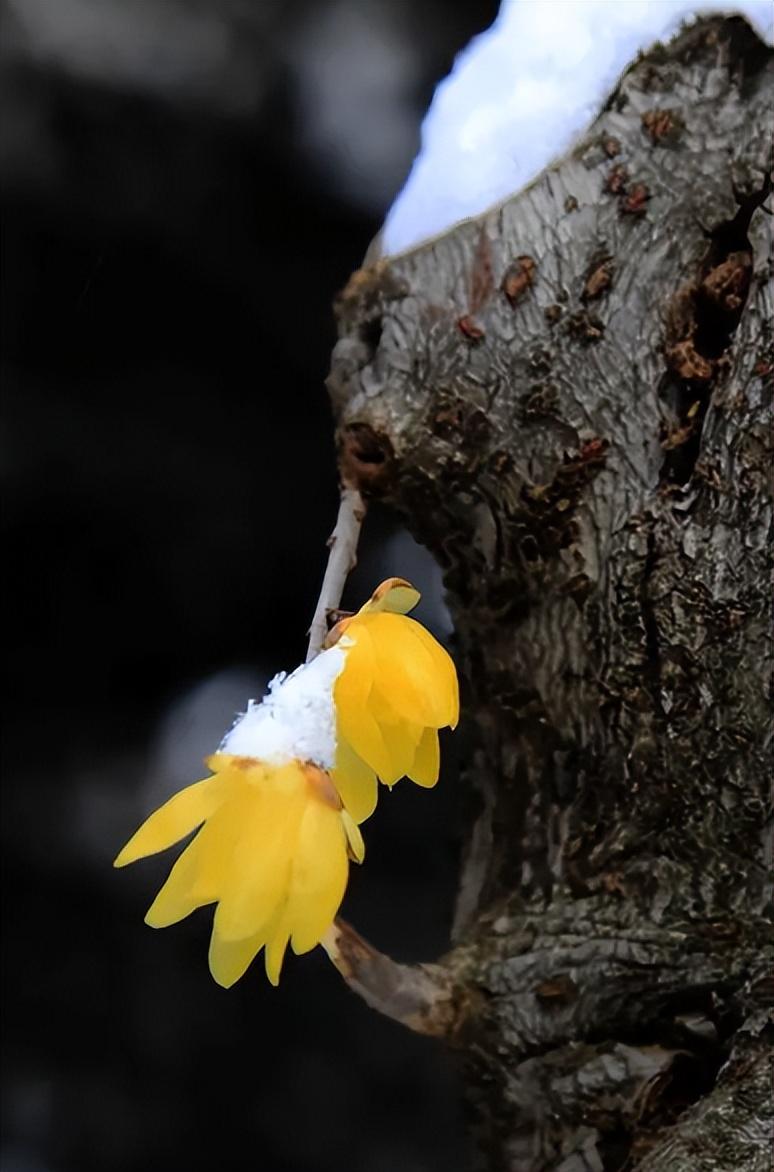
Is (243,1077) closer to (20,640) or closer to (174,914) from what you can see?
(20,640)

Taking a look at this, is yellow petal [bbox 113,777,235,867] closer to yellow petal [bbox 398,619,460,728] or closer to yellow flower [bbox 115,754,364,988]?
yellow flower [bbox 115,754,364,988]

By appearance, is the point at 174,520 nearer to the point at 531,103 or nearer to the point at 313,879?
the point at 531,103

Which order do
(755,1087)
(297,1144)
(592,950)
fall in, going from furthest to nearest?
1. (297,1144)
2. (592,950)
3. (755,1087)

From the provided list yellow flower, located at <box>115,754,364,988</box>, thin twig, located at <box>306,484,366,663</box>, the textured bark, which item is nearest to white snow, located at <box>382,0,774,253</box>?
the textured bark

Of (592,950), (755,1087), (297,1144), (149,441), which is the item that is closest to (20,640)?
(149,441)

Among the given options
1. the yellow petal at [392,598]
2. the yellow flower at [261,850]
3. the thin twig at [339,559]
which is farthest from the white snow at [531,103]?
the yellow flower at [261,850]

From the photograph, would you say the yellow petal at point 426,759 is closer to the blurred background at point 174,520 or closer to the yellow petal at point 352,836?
the yellow petal at point 352,836
